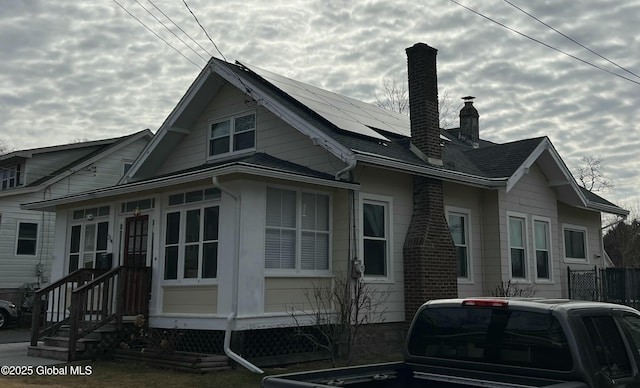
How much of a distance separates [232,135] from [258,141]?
105 cm

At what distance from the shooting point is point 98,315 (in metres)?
12.1

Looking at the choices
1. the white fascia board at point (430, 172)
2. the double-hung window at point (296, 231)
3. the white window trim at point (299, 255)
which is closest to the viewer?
the white window trim at point (299, 255)

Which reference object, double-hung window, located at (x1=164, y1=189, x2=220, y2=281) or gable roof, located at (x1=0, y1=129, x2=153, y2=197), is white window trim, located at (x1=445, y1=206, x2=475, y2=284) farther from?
gable roof, located at (x1=0, y1=129, x2=153, y2=197)

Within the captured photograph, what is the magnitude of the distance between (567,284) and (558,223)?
5.76ft

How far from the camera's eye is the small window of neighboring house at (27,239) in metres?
22.9

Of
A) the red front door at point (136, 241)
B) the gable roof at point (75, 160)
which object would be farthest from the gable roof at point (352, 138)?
the gable roof at point (75, 160)

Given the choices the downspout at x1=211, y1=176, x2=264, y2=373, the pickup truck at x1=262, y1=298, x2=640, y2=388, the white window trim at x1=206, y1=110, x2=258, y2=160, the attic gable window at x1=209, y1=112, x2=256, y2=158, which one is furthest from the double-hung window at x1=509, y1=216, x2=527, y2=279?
the pickup truck at x1=262, y1=298, x2=640, y2=388

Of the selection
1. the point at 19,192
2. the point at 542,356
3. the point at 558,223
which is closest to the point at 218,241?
the point at 542,356

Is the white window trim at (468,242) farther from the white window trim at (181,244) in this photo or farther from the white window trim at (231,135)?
the white window trim at (181,244)

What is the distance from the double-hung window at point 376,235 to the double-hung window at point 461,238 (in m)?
2.10

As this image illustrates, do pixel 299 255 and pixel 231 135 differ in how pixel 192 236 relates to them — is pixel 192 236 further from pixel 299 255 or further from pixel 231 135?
pixel 231 135

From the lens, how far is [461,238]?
14711 millimetres

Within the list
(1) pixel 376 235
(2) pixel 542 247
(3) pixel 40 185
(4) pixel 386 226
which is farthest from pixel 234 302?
(3) pixel 40 185

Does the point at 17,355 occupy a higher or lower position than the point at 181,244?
lower
